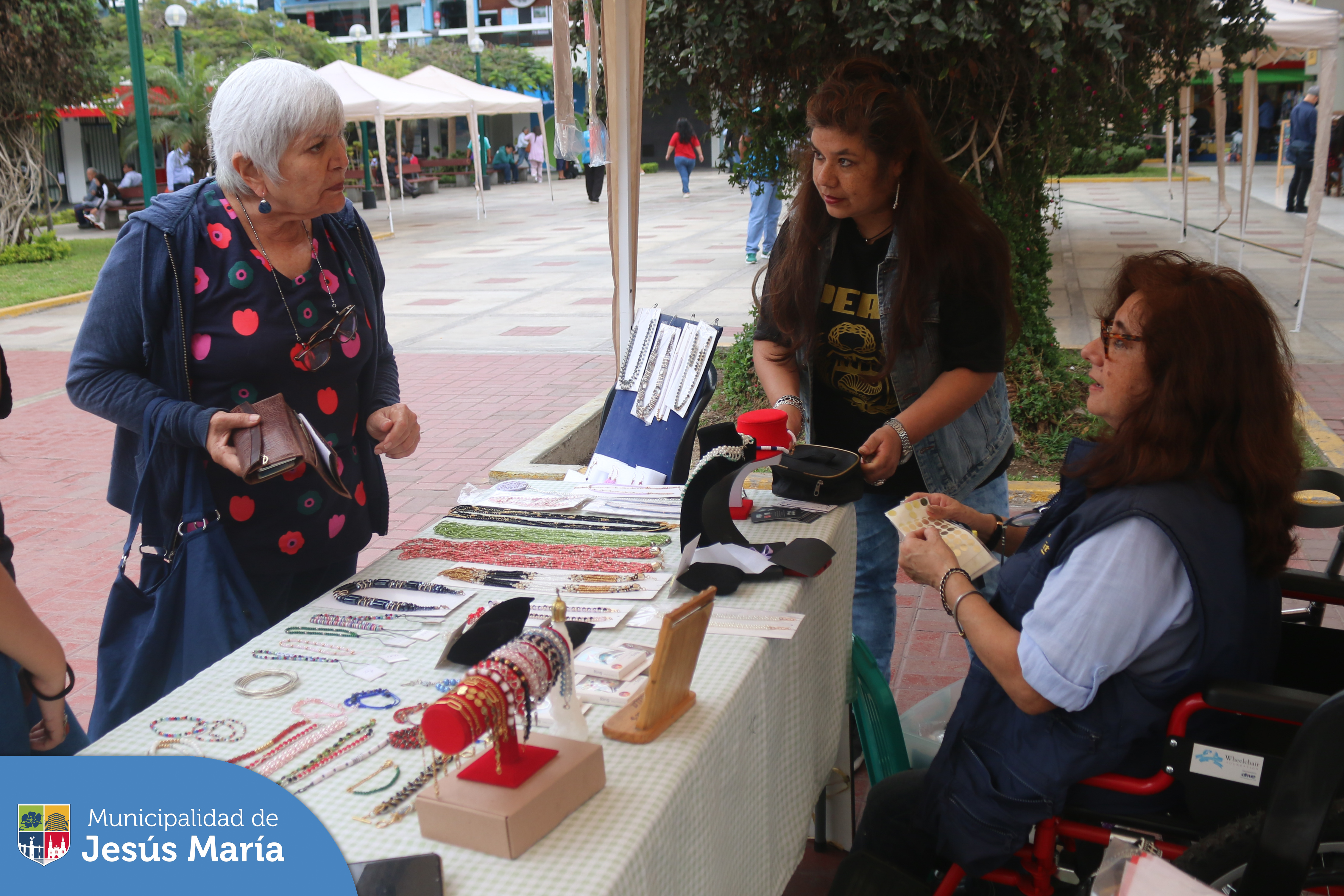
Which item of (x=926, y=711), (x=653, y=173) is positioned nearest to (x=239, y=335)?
(x=926, y=711)

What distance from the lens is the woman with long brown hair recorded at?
2326 millimetres

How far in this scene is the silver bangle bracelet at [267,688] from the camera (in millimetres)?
1613

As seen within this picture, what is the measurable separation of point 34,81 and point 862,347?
1498 centimetres

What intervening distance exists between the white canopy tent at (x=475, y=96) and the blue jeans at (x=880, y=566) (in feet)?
57.3

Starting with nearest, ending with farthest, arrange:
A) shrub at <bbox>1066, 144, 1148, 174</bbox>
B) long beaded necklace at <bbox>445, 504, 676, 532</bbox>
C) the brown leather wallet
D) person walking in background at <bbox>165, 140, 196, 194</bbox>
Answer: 1. the brown leather wallet
2. long beaded necklace at <bbox>445, 504, 676, 532</bbox>
3. person walking in background at <bbox>165, 140, 196, 194</bbox>
4. shrub at <bbox>1066, 144, 1148, 174</bbox>

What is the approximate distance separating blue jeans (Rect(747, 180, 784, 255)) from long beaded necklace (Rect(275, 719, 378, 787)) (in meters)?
10.1

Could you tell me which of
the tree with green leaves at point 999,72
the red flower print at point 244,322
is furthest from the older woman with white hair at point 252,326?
the tree with green leaves at point 999,72

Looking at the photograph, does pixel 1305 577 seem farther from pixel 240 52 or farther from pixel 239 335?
pixel 240 52

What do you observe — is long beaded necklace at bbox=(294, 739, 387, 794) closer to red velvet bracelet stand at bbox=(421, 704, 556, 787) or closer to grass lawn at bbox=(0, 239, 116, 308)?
red velvet bracelet stand at bbox=(421, 704, 556, 787)

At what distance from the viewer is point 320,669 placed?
1699 mm

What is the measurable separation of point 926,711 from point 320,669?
1349 millimetres

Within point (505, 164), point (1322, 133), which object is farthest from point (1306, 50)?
point (505, 164)
